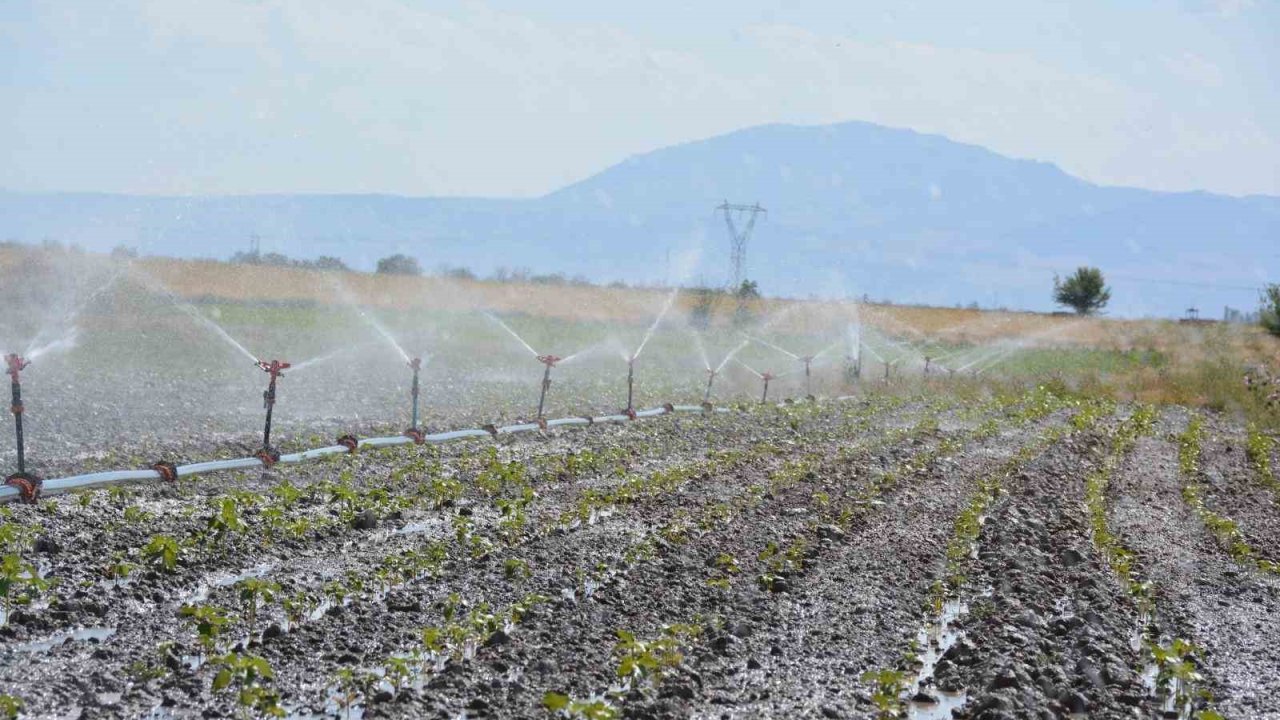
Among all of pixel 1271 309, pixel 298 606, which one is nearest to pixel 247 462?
pixel 298 606

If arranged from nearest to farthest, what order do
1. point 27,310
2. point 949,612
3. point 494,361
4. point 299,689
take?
point 299,689
point 949,612
point 27,310
point 494,361

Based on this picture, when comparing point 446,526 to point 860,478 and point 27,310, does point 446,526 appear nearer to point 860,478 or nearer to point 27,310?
point 860,478

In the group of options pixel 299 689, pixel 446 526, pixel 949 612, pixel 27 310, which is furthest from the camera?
pixel 27 310

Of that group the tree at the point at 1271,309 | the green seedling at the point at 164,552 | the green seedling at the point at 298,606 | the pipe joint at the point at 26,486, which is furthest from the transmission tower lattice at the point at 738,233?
the green seedling at the point at 298,606

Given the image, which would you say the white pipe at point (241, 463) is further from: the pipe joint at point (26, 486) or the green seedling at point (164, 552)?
the green seedling at point (164, 552)

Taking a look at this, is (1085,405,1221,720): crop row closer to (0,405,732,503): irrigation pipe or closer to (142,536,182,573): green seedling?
(142,536,182,573): green seedling

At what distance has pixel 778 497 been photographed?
13.4 m

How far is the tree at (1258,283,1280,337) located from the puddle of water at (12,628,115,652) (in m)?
46.8

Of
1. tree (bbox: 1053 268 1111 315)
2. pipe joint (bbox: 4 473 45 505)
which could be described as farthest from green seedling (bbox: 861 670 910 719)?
tree (bbox: 1053 268 1111 315)

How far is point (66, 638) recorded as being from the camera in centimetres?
706

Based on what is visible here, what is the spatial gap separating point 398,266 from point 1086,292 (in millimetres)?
42556

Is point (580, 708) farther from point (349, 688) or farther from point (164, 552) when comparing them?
point (164, 552)

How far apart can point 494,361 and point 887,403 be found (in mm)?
12262

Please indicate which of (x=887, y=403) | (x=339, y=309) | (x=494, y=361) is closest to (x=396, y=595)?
(x=887, y=403)
